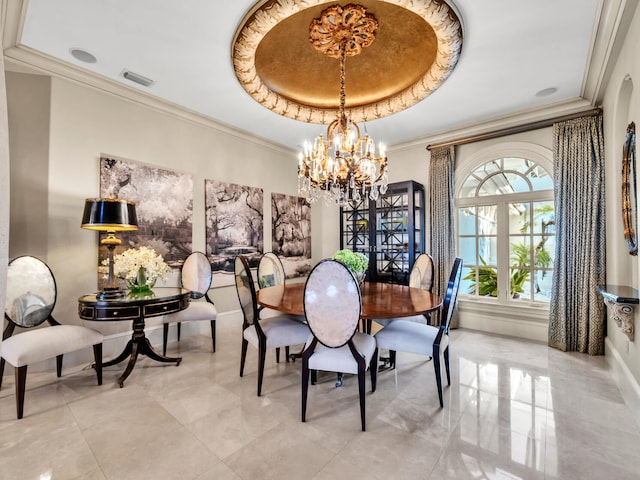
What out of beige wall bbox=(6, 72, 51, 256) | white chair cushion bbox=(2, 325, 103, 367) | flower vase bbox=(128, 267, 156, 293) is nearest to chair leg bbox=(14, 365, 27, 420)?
white chair cushion bbox=(2, 325, 103, 367)

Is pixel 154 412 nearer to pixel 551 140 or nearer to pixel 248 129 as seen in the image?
pixel 248 129

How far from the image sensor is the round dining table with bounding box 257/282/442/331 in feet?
7.28

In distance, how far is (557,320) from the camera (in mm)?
3549

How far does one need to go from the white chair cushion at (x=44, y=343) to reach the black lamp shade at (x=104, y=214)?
2.90 feet

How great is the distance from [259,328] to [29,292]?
1941 millimetres

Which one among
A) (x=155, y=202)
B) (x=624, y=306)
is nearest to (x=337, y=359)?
(x=624, y=306)

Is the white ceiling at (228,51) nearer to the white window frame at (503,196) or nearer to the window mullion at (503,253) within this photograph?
the white window frame at (503,196)

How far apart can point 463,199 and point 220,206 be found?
3408 mm

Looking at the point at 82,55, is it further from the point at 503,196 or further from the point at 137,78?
the point at 503,196

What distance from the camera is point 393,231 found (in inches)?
191

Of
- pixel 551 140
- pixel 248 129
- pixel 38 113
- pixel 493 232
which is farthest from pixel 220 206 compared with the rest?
pixel 551 140

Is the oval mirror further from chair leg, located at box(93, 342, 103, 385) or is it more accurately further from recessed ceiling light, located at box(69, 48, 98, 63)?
recessed ceiling light, located at box(69, 48, 98, 63)

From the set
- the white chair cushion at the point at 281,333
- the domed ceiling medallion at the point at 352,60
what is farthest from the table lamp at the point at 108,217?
the domed ceiling medallion at the point at 352,60

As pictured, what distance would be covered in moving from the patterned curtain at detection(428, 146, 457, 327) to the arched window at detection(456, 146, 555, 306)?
23 cm
